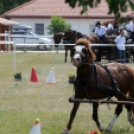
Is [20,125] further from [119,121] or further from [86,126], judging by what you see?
[119,121]

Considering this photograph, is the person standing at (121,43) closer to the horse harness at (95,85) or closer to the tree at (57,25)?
the horse harness at (95,85)

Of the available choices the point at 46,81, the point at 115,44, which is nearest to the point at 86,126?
the point at 46,81

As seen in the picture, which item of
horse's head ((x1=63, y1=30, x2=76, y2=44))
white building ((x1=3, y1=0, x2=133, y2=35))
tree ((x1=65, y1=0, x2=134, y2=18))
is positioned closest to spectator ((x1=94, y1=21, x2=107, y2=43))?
horse's head ((x1=63, y1=30, x2=76, y2=44))

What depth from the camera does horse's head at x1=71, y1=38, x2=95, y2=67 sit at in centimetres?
976

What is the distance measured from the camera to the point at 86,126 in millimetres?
11211

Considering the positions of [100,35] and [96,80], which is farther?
[100,35]

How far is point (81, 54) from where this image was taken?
986 centimetres

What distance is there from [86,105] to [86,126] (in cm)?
251

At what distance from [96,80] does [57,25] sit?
3579cm

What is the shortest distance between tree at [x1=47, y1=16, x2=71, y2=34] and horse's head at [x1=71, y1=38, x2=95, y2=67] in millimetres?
35684

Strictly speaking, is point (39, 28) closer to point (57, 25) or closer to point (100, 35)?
point (57, 25)

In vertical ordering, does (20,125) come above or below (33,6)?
below

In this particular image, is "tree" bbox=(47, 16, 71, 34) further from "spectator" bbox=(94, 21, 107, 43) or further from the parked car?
"spectator" bbox=(94, 21, 107, 43)

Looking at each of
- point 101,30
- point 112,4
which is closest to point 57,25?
point 101,30
